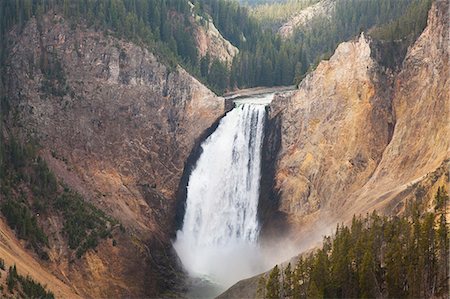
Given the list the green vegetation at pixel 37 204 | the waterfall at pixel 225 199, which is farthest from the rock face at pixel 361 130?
the green vegetation at pixel 37 204

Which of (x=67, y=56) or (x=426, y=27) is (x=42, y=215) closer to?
(x=67, y=56)

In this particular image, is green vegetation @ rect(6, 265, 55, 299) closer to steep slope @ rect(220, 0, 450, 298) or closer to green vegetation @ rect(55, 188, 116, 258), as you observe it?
green vegetation @ rect(55, 188, 116, 258)

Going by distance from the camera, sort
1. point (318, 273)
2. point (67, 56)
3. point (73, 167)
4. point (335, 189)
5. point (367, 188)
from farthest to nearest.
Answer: point (67, 56), point (73, 167), point (335, 189), point (367, 188), point (318, 273)

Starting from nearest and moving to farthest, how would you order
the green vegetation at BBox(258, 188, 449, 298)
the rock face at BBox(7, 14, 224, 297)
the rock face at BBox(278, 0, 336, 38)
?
the green vegetation at BBox(258, 188, 449, 298), the rock face at BBox(7, 14, 224, 297), the rock face at BBox(278, 0, 336, 38)

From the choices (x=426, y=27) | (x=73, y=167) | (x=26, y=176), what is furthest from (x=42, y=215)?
(x=426, y=27)

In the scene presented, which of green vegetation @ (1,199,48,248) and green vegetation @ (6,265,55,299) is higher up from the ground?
green vegetation @ (1,199,48,248)

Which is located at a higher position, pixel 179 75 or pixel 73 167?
pixel 179 75

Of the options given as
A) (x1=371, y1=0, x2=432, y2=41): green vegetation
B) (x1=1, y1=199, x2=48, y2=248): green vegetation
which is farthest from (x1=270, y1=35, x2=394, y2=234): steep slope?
(x1=1, y1=199, x2=48, y2=248): green vegetation
